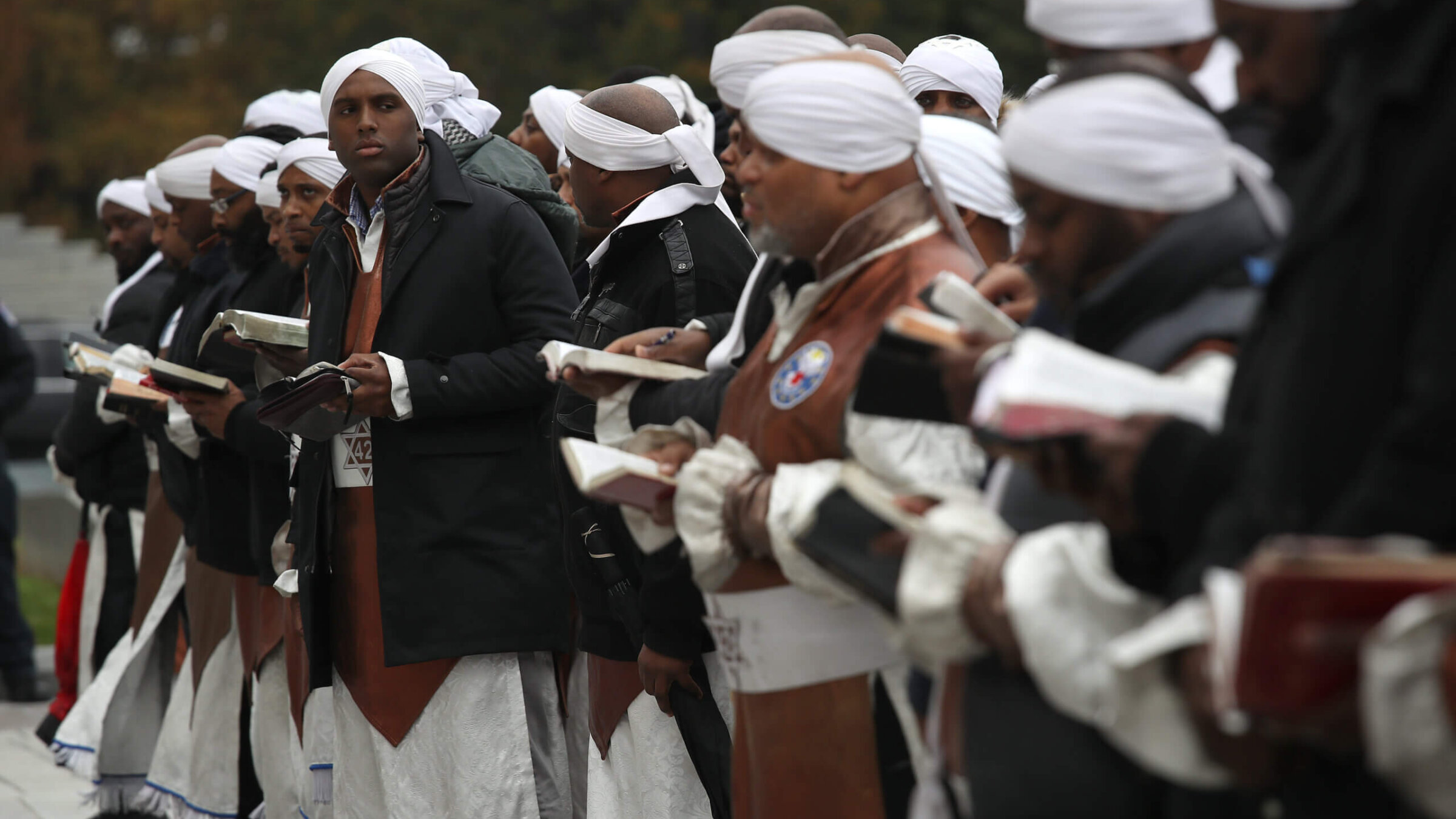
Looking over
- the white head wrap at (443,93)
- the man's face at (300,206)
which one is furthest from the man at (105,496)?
the white head wrap at (443,93)

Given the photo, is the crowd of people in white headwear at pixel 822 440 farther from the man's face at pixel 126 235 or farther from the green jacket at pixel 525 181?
the man's face at pixel 126 235

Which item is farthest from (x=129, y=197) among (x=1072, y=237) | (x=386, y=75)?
(x=1072, y=237)

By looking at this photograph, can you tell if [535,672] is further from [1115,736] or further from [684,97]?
[1115,736]

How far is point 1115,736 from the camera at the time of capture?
2.14m

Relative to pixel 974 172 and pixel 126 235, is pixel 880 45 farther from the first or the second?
pixel 126 235

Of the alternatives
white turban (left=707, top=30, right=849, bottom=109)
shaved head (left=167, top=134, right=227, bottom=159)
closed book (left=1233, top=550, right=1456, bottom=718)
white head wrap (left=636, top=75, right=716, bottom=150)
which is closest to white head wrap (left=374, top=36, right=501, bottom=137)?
white head wrap (left=636, top=75, right=716, bottom=150)

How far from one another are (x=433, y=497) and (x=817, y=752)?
1.99 m

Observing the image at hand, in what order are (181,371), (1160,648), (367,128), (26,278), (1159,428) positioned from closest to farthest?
1. (1160,648)
2. (1159,428)
3. (367,128)
4. (181,371)
5. (26,278)

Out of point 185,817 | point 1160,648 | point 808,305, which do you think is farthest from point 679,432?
point 185,817

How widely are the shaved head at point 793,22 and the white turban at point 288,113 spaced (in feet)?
10.5

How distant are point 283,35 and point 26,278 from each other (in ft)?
20.6

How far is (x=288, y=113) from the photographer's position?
759 centimetres

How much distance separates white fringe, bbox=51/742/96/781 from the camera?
24.3ft

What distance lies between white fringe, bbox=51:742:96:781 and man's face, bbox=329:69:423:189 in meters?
3.33
